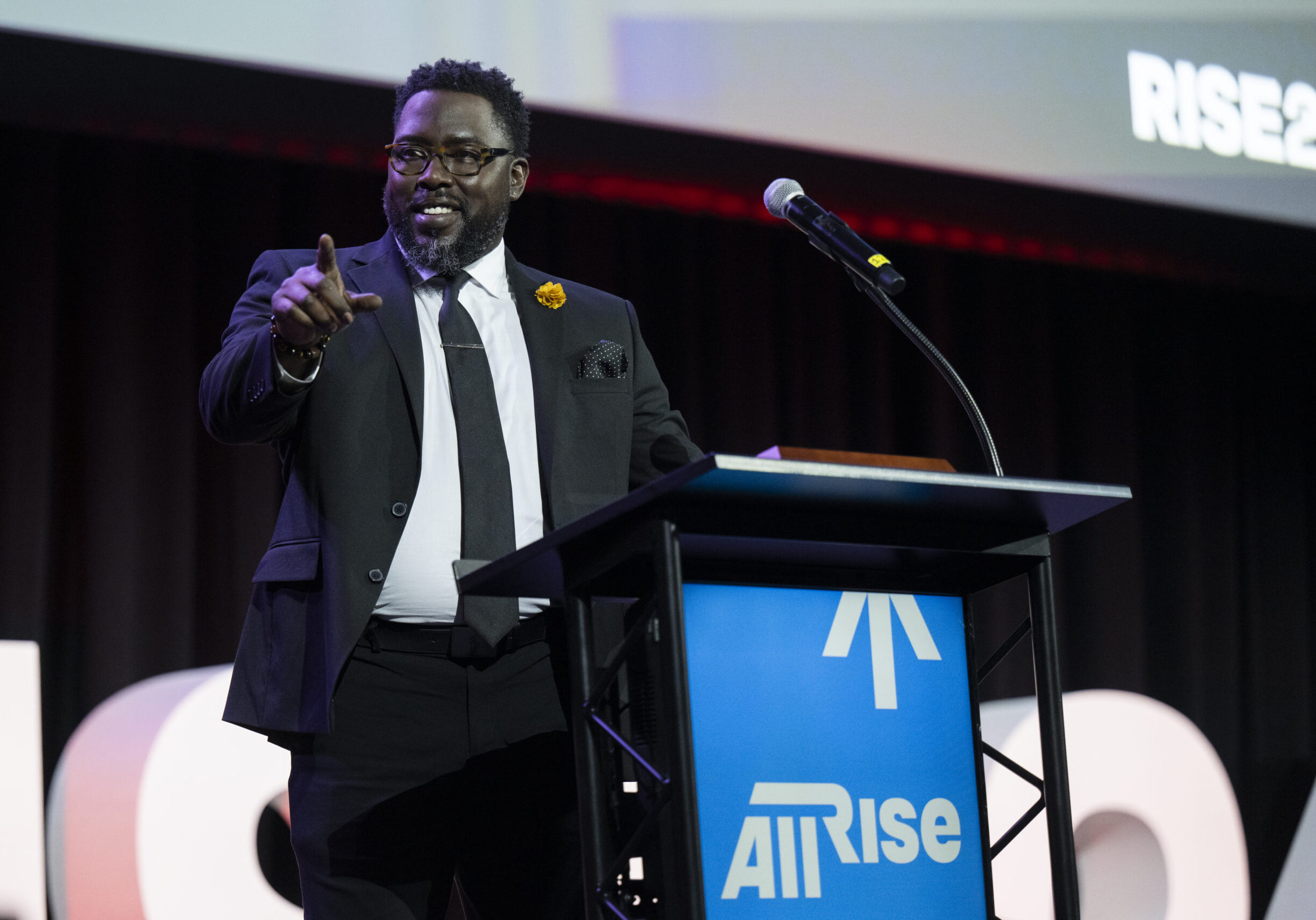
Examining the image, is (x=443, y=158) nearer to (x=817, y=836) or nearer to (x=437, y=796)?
(x=437, y=796)

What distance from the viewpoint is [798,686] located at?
52.2 inches

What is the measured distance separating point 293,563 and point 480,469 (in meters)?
0.23

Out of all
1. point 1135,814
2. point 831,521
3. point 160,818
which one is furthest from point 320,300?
point 1135,814

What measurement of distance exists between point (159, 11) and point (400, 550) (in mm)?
1742

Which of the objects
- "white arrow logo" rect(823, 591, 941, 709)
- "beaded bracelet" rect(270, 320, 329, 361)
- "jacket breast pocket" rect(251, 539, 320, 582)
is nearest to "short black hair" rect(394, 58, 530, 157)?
"beaded bracelet" rect(270, 320, 329, 361)

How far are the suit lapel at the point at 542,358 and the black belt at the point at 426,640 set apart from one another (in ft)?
0.58

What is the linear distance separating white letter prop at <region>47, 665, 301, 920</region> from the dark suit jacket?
58.7 inches


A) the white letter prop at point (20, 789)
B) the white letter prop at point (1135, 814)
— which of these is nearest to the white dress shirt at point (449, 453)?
the white letter prop at point (20, 789)

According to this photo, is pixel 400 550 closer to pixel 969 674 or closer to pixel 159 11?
pixel 969 674

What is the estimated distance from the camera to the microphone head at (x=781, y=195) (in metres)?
1.60

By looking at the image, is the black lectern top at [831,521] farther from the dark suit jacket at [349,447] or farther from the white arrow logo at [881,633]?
the dark suit jacket at [349,447]

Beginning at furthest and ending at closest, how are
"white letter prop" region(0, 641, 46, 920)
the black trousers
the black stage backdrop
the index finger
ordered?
the black stage backdrop → "white letter prop" region(0, 641, 46, 920) → the black trousers → the index finger

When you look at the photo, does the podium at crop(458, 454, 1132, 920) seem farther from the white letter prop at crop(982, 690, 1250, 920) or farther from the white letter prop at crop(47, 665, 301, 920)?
the white letter prop at crop(982, 690, 1250, 920)

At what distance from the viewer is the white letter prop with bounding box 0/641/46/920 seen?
2768 mm
